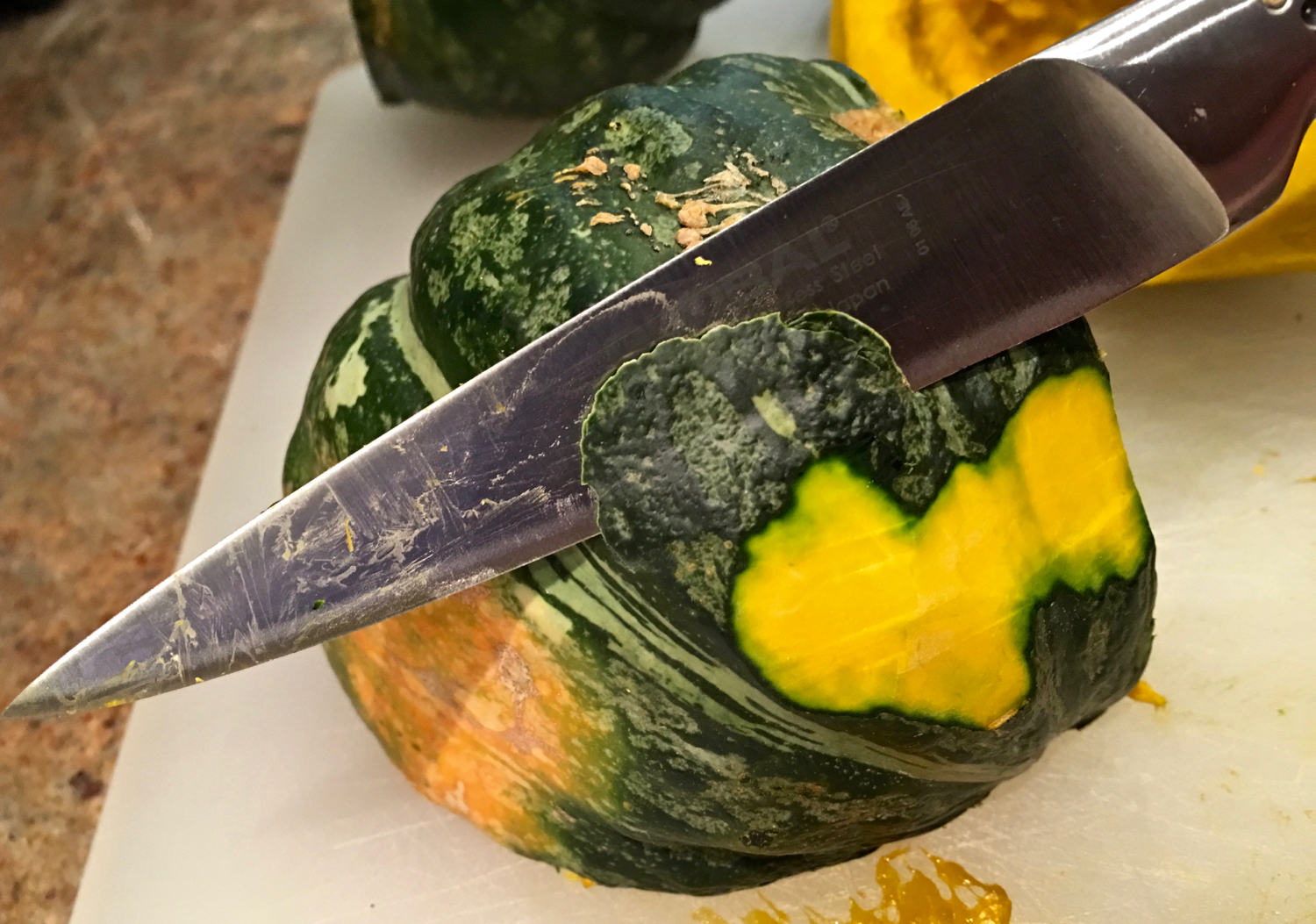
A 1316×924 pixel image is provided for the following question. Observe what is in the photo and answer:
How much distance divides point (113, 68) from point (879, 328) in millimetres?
2001

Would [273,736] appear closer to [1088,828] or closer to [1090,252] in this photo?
[1088,828]

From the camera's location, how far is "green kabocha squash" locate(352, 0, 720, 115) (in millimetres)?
1461

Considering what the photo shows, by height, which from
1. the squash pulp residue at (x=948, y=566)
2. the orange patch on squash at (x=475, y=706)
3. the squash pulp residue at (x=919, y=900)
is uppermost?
the squash pulp residue at (x=948, y=566)

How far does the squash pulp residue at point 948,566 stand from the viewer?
0.69m

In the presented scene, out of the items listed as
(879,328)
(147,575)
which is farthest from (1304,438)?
(147,575)

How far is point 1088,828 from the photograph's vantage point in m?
0.98

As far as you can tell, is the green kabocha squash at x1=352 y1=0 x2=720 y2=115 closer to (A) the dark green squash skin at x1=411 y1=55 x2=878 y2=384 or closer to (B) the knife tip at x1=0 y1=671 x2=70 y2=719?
(A) the dark green squash skin at x1=411 y1=55 x2=878 y2=384

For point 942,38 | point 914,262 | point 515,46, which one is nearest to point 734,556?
point 914,262

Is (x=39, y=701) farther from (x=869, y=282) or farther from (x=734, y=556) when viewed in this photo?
(x=869, y=282)

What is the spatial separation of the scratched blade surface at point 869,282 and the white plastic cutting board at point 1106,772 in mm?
439

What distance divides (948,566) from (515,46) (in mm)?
1119

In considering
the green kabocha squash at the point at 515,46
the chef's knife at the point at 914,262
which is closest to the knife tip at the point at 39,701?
the chef's knife at the point at 914,262

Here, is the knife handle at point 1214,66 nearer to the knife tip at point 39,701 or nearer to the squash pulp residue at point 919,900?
the squash pulp residue at point 919,900

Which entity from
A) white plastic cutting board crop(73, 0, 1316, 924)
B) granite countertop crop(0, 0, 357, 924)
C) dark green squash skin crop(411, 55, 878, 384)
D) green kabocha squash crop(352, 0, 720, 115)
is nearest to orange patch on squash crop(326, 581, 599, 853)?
white plastic cutting board crop(73, 0, 1316, 924)
